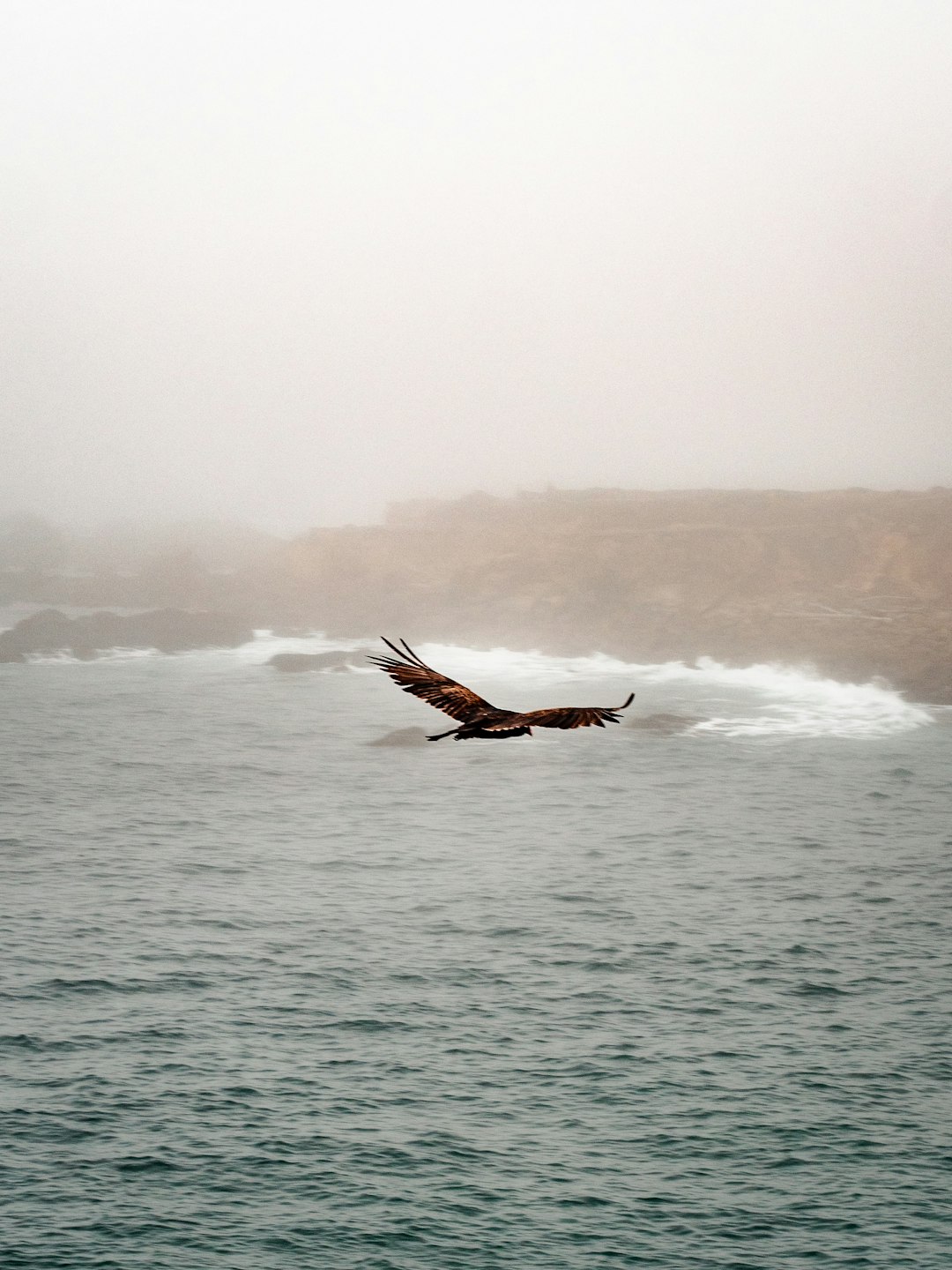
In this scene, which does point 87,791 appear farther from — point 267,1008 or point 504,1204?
point 504,1204

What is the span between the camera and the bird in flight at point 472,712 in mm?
19125

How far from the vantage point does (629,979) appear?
12050 centimetres

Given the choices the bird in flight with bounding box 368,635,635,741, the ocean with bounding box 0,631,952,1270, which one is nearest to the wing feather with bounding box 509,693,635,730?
the bird in flight with bounding box 368,635,635,741

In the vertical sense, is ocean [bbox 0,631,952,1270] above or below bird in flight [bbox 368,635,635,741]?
below

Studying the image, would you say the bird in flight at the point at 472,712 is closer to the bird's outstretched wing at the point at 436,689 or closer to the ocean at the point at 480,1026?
the bird's outstretched wing at the point at 436,689

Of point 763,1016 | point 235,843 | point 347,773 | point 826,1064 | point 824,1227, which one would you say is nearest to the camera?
point 824,1227

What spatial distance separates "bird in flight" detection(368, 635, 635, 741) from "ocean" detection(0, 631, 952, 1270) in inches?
2663

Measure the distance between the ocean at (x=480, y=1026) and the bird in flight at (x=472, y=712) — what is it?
67652 millimetres

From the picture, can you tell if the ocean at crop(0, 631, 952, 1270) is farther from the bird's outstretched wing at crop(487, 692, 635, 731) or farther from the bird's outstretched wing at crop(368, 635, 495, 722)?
the bird's outstretched wing at crop(487, 692, 635, 731)

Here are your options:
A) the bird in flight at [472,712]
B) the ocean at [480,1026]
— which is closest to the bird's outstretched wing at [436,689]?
the bird in flight at [472,712]

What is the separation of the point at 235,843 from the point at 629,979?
57.8m

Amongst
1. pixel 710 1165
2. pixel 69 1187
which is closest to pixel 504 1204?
pixel 710 1165

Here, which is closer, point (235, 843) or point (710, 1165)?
point (710, 1165)

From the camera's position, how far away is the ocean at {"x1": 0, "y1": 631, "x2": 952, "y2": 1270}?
85250 millimetres
